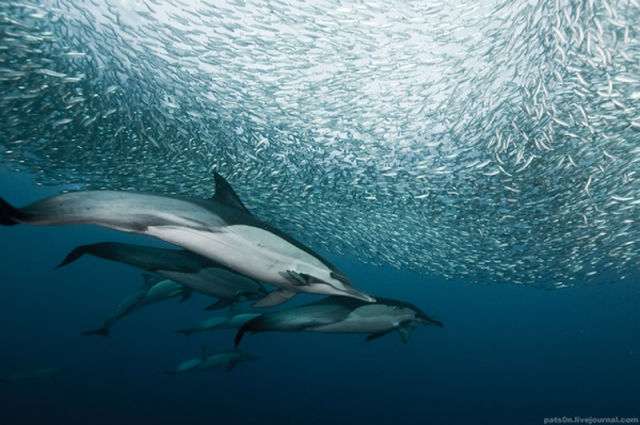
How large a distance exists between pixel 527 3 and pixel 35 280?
7469 cm

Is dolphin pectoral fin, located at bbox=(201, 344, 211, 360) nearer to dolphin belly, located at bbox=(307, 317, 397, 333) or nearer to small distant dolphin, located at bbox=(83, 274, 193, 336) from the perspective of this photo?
small distant dolphin, located at bbox=(83, 274, 193, 336)

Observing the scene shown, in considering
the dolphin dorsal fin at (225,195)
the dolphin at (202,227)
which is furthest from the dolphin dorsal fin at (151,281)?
the dolphin at (202,227)

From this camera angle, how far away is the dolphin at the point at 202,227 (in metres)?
1.47

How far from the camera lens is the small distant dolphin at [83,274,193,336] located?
628 centimetres

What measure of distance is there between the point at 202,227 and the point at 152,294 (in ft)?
18.3

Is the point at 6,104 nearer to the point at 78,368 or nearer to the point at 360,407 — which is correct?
the point at 78,368

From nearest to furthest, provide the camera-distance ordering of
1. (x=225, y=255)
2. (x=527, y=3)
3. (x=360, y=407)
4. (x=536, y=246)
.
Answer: (x=225, y=255)
(x=527, y=3)
(x=536, y=246)
(x=360, y=407)

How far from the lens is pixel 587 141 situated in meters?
5.89

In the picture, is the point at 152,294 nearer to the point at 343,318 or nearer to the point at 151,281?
the point at 151,281

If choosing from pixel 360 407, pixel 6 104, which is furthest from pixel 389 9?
pixel 360 407

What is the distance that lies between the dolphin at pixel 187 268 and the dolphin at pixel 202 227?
2.74 ft

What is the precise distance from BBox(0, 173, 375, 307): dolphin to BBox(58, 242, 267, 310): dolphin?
0.83 meters

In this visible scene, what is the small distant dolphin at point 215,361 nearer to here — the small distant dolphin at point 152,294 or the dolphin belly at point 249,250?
the small distant dolphin at point 152,294

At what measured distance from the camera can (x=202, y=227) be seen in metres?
1.80
